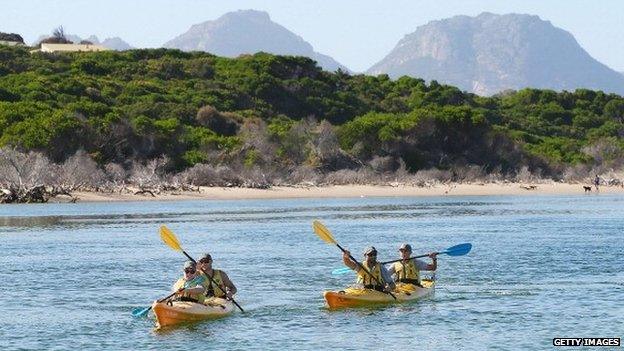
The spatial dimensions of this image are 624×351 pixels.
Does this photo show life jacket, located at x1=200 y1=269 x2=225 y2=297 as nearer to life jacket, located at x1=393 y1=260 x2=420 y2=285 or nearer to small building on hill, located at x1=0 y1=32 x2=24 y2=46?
life jacket, located at x1=393 y1=260 x2=420 y2=285

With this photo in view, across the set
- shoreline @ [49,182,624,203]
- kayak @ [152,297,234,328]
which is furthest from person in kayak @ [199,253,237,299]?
shoreline @ [49,182,624,203]

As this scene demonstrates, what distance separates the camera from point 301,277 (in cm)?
3128

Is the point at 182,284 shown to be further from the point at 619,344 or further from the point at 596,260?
the point at 596,260

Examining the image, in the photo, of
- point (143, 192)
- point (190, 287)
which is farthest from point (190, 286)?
point (143, 192)

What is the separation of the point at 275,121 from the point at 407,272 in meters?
72.4

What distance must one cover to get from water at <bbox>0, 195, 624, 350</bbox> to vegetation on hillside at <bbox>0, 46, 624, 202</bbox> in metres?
16.9

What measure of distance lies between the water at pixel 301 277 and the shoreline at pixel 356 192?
309 inches

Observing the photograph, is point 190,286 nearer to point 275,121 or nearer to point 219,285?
point 219,285

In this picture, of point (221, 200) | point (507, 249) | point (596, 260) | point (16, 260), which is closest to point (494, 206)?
point (221, 200)

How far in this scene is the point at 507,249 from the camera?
3941 centimetres

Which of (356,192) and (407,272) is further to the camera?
(356,192)

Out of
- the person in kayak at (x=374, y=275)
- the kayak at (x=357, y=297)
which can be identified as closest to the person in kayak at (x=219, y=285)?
the kayak at (x=357, y=297)

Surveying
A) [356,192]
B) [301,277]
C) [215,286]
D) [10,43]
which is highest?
[10,43]

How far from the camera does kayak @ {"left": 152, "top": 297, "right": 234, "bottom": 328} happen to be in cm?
2223
